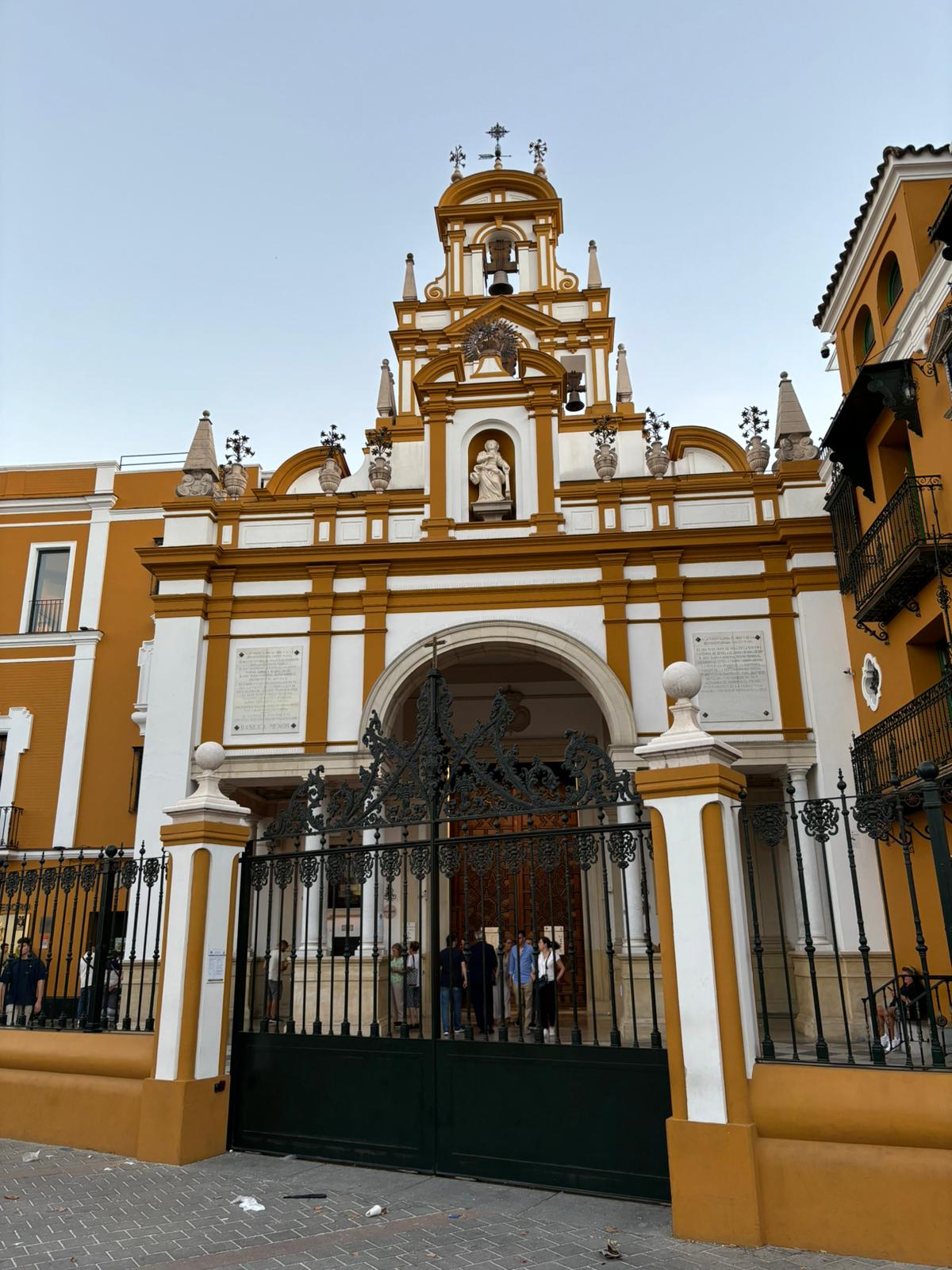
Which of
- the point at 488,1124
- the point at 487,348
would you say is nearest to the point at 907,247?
the point at 487,348

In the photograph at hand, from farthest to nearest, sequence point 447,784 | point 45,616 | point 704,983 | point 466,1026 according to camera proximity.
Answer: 1. point 45,616
2. point 447,784
3. point 466,1026
4. point 704,983

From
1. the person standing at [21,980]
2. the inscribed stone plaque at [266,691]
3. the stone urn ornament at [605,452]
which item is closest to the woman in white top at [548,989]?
the person standing at [21,980]

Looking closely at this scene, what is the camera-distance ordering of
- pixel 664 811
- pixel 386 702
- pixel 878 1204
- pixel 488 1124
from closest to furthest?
pixel 878 1204 < pixel 664 811 < pixel 488 1124 < pixel 386 702

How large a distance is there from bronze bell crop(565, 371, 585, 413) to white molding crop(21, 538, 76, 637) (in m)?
10.5

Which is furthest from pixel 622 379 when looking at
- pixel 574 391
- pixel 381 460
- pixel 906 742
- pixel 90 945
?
pixel 90 945

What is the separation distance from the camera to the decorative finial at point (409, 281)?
1955 centimetres

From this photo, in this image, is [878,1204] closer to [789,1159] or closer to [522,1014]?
[789,1159]

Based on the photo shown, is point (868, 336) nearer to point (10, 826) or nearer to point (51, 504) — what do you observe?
point (51, 504)

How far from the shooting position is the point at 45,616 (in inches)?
795

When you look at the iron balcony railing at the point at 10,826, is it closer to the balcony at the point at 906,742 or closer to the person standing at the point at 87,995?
the person standing at the point at 87,995

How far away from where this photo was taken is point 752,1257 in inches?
205

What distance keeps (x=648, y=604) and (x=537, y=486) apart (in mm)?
2579

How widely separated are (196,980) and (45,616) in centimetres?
1424

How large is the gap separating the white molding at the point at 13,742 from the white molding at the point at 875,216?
1599 cm
